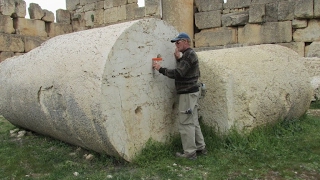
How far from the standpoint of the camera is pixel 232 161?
3.41 metres

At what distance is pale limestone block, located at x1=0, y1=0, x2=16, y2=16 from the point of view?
1071 centimetres

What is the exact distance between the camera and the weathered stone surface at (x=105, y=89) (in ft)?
10.5

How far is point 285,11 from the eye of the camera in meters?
8.80

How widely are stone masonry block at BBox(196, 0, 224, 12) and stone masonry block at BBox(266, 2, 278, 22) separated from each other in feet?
4.87

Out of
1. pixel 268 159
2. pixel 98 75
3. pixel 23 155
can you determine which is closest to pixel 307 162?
pixel 268 159

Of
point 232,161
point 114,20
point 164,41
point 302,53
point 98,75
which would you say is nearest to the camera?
point 98,75

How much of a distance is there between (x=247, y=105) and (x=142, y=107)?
1.25 meters

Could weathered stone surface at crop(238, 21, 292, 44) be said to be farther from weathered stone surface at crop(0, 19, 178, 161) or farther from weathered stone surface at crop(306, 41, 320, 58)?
weathered stone surface at crop(0, 19, 178, 161)

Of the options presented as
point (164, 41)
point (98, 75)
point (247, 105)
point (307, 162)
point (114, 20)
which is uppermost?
point (114, 20)

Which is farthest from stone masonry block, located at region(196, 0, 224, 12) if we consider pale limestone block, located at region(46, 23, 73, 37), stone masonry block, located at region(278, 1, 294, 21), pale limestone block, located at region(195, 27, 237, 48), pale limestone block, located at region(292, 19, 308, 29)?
pale limestone block, located at region(46, 23, 73, 37)

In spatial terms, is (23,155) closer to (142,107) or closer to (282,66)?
(142,107)

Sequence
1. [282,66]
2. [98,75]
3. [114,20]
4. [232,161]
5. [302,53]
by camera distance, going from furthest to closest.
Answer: [114,20], [302,53], [282,66], [232,161], [98,75]

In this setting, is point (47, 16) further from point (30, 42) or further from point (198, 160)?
point (198, 160)

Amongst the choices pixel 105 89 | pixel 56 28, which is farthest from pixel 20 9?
pixel 105 89
